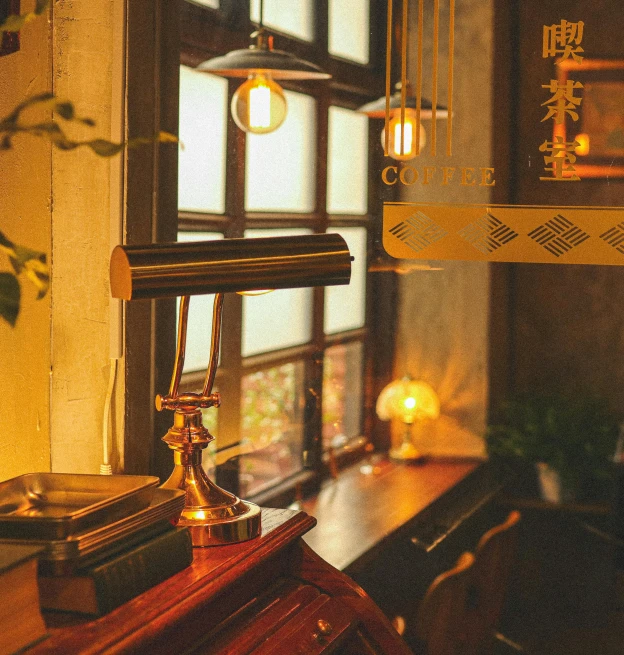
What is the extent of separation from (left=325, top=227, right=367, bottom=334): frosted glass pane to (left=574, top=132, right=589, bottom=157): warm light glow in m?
0.44

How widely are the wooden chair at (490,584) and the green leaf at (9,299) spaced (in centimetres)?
129

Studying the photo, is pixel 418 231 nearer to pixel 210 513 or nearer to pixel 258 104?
pixel 258 104

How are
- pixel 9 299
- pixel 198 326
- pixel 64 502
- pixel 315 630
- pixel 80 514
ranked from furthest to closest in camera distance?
pixel 198 326, pixel 315 630, pixel 64 502, pixel 80 514, pixel 9 299

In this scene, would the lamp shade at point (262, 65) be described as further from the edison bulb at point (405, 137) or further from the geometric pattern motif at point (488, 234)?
the geometric pattern motif at point (488, 234)

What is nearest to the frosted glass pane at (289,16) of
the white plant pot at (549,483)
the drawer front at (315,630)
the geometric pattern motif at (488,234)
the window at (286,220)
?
the window at (286,220)

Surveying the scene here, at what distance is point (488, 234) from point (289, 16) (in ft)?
2.04

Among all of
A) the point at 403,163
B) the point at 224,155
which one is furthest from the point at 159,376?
the point at 403,163

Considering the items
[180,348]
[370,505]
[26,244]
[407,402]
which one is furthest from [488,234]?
[26,244]

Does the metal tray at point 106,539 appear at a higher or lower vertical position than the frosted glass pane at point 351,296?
lower

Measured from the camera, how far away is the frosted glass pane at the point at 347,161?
5.76ft

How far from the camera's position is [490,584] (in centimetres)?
188

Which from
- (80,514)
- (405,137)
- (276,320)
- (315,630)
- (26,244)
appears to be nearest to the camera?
(80,514)

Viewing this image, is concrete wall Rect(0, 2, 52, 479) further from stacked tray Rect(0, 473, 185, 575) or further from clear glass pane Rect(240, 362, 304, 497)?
clear glass pane Rect(240, 362, 304, 497)

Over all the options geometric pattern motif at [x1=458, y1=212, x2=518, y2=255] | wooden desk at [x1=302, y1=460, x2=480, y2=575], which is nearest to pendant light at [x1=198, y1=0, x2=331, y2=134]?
geometric pattern motif at [x1=458, y1=212, x2=518, y2=255]
